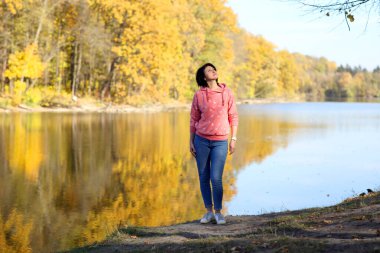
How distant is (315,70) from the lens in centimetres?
13750

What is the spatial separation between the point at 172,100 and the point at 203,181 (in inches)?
1710

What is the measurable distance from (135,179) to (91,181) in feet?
3.38

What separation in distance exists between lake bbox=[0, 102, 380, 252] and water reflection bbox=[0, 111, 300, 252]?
0.02 metres

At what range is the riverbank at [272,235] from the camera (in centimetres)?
464

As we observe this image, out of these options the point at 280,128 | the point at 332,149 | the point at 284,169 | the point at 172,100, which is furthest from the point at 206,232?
the point at 172,100

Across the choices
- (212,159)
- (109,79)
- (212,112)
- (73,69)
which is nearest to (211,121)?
(212,112)

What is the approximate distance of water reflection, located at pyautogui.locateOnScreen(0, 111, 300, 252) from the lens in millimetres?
8219

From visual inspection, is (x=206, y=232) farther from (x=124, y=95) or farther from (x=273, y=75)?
(x=273, y=75)

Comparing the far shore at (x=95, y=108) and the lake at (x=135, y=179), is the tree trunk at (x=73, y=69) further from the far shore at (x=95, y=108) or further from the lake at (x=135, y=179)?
the lake at (x=135, y=179)

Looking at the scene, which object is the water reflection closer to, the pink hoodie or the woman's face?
the pink hoodie

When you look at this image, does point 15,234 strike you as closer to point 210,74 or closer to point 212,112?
point 212,112

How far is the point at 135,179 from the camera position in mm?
12703

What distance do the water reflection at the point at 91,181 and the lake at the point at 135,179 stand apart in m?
0.02

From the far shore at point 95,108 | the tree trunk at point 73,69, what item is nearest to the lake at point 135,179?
the far shore at point 95,108
